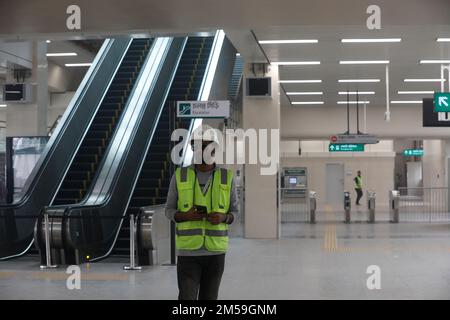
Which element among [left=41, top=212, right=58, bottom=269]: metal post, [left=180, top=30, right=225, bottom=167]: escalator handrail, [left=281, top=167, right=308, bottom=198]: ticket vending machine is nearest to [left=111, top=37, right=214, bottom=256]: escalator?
[left=180, top=30, right=225, bottom=167]: escalator handrail

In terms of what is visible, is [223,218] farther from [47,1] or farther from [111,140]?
[111,140]

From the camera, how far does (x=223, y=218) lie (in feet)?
14.7

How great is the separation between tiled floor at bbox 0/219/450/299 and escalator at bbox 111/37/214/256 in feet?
6.23

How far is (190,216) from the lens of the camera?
4445 millimetres

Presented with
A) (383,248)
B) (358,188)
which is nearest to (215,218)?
(383,248)

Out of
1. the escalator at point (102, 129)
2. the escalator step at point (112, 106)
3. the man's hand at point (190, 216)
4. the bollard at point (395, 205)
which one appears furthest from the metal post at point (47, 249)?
the bollard at point (395, 205)

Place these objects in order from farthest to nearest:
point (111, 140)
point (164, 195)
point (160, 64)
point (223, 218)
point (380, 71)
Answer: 1. point (160, 64)
2. point (380, 71)
3. point (111, 140)
4. point (164, 195)
5. point (223, 218)

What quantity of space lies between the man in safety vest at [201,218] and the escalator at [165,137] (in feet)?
19.1

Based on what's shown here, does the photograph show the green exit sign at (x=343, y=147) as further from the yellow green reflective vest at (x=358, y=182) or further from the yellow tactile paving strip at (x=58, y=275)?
the yellow tactile paving strip at (x=58, y=275)

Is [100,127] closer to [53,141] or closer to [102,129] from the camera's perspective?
[102,129]

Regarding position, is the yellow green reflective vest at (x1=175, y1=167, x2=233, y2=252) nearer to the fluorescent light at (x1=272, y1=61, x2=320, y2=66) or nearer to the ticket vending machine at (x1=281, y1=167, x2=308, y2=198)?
the fluorescent light at (x1=272, y1=61, x2=320, y2=66)

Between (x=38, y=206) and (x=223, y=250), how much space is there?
8.69 meters

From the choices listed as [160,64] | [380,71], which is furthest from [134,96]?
[380,71]

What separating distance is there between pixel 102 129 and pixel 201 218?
11.2 metres
